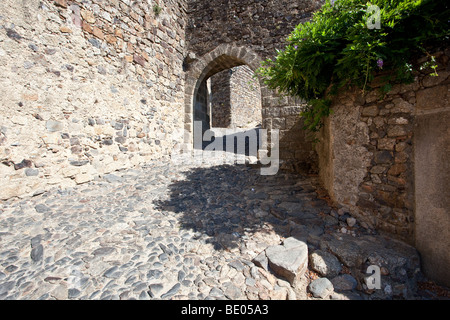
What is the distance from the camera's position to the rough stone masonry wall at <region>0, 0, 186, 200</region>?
102 inches

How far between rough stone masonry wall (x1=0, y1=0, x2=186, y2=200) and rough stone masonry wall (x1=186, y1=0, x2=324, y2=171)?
113 centimetres

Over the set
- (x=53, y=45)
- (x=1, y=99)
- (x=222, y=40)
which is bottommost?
(x=1, y=99)

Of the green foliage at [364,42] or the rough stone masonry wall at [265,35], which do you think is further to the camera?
the rough stone masonry wall at [265,35]

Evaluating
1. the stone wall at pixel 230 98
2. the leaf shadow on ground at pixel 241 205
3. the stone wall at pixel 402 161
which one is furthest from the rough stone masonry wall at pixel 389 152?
the stone wall at pixel 230 98

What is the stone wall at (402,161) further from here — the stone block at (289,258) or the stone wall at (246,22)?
the stone wall at (246,22)

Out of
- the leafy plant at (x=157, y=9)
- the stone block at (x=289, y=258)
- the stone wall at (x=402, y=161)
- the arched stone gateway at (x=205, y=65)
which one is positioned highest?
the leafy plant at (x=157, y=9)

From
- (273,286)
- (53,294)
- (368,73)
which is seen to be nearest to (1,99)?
(53,294)

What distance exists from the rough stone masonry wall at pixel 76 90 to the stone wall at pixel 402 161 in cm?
366

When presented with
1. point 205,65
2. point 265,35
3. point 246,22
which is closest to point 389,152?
point 265,35

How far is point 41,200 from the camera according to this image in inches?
106

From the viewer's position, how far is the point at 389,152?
2.05 metres

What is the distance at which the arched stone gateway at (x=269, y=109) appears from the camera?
15.6ft
